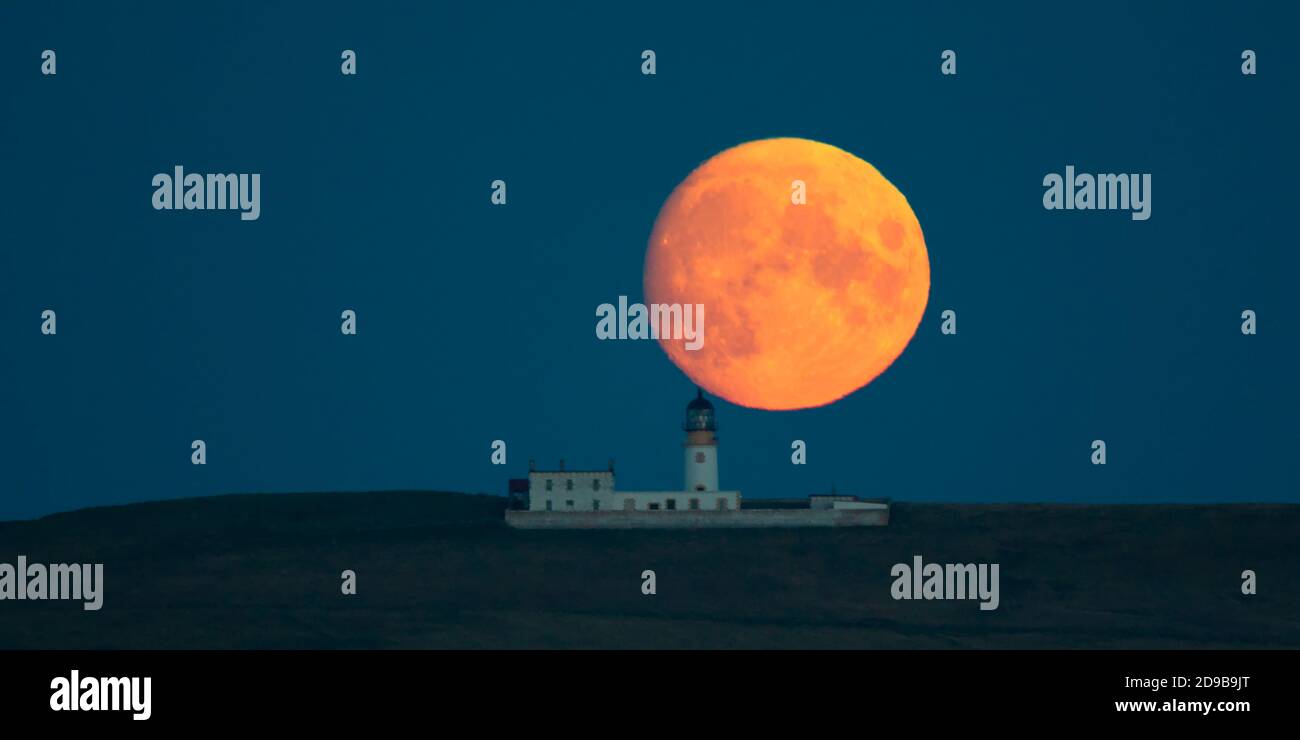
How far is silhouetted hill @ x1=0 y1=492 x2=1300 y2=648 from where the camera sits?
72312 millimetres

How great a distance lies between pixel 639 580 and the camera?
81562 millimetres

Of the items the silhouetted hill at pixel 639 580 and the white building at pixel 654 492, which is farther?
the white building at pixel 654 492

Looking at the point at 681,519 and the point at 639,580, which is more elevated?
→ the point at 681,519

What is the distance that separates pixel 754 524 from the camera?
89250mm

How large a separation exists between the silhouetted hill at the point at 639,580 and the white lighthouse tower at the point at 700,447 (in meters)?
4.01

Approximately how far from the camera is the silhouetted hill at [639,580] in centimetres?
7231

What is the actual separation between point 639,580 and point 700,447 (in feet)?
36.5

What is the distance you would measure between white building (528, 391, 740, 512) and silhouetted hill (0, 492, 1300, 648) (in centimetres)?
208

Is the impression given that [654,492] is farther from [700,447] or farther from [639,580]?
[639,580]

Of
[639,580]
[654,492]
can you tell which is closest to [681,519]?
[654,492]
